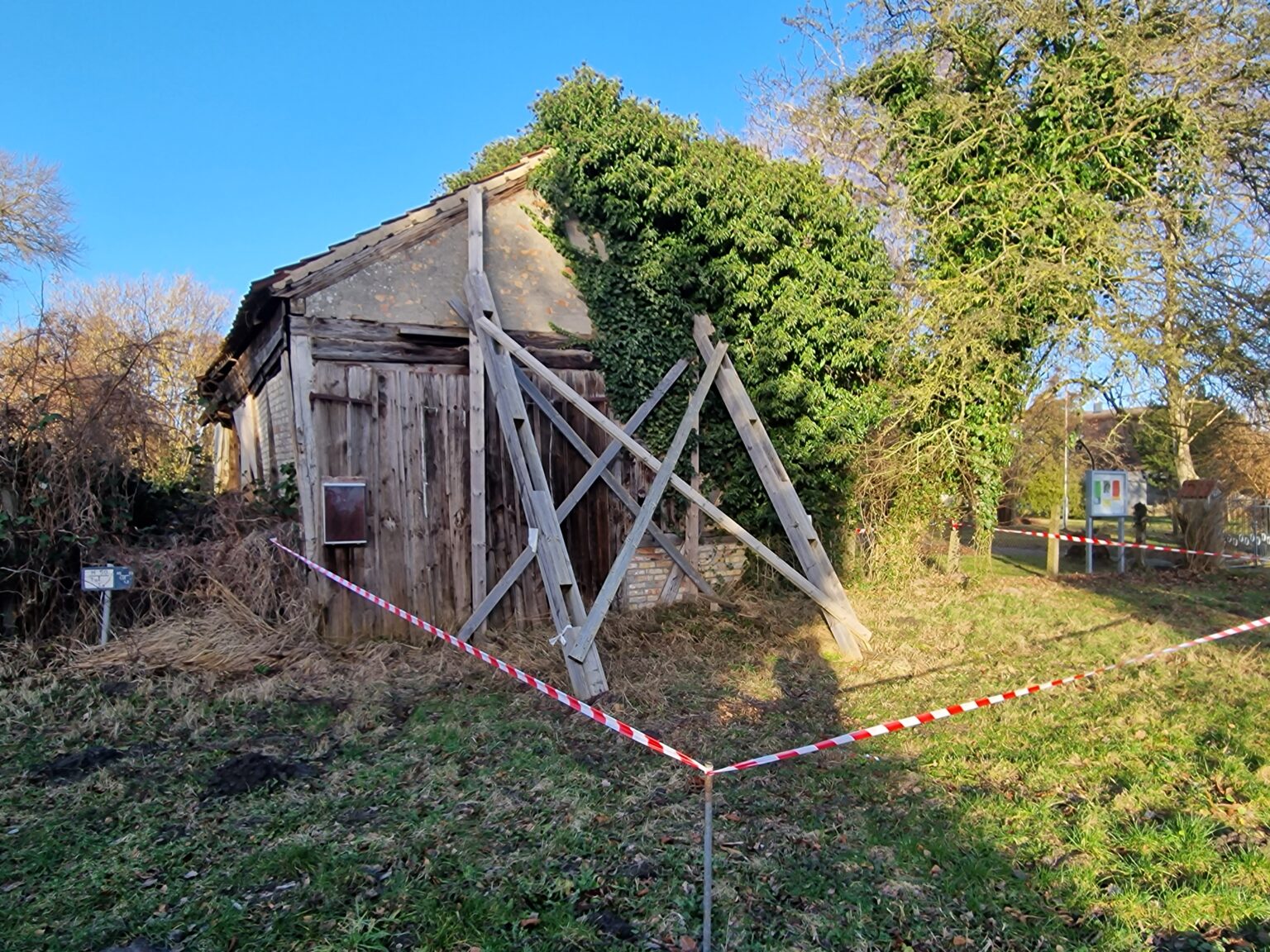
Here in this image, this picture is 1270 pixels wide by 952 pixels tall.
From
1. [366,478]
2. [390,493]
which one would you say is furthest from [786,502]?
[366,478]

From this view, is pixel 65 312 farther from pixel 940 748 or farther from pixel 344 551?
pixel 940 748

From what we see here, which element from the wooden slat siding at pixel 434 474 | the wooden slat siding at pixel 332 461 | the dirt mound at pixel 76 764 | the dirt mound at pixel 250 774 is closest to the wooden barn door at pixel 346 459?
the wooden slat siding at pixel 332 461

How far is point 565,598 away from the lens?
271 inches

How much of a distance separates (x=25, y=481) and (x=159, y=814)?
4.64 m

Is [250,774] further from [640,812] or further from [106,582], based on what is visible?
[106,582]

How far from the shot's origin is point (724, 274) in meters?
9.84

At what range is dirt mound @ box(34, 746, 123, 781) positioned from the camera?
496 centimetres

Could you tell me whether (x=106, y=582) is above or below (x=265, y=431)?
below

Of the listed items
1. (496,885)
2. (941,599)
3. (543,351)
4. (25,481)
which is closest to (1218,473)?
(941,599)

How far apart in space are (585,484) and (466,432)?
147 cm

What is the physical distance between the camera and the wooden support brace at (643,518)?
651 centimetres

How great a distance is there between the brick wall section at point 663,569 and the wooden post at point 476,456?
1.82m

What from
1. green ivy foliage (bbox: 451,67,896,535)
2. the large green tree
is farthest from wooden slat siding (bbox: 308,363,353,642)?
the large green tree

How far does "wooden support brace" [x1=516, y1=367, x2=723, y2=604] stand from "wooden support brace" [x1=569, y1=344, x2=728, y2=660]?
80 cm
